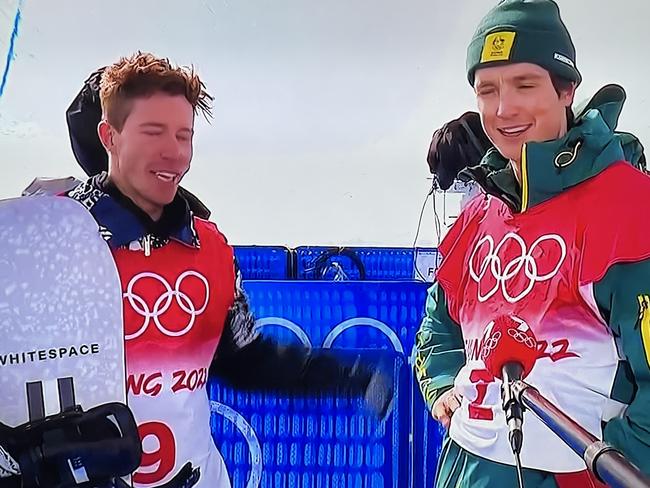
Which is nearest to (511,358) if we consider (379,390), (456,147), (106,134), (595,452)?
(379,390)

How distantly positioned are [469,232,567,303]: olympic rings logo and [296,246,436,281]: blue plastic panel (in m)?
1.29

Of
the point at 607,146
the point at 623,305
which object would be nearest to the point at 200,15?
the point at 607,146

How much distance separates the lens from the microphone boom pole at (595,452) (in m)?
0.48

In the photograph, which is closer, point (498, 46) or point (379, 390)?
point (498, 46)

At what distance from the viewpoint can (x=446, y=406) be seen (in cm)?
105

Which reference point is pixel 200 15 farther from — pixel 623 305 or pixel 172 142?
pixel 623 305

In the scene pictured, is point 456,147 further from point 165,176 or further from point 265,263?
point 265,263

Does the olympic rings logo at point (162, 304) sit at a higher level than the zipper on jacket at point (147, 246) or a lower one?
lower

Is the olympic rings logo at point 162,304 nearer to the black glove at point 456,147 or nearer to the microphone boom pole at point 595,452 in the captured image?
the microphone boom pole at point 595,452

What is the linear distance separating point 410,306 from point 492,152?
2.00 feet

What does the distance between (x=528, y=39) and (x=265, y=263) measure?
4.94 feet

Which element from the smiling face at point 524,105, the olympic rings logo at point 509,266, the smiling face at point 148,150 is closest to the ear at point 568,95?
the smiling face at point 524,105

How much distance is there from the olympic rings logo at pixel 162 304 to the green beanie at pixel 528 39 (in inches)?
19.2

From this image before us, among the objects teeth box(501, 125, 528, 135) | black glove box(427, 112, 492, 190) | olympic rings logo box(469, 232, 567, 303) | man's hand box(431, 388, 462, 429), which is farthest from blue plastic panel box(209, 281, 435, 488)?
teeth box(501, 125, 528, 135)
